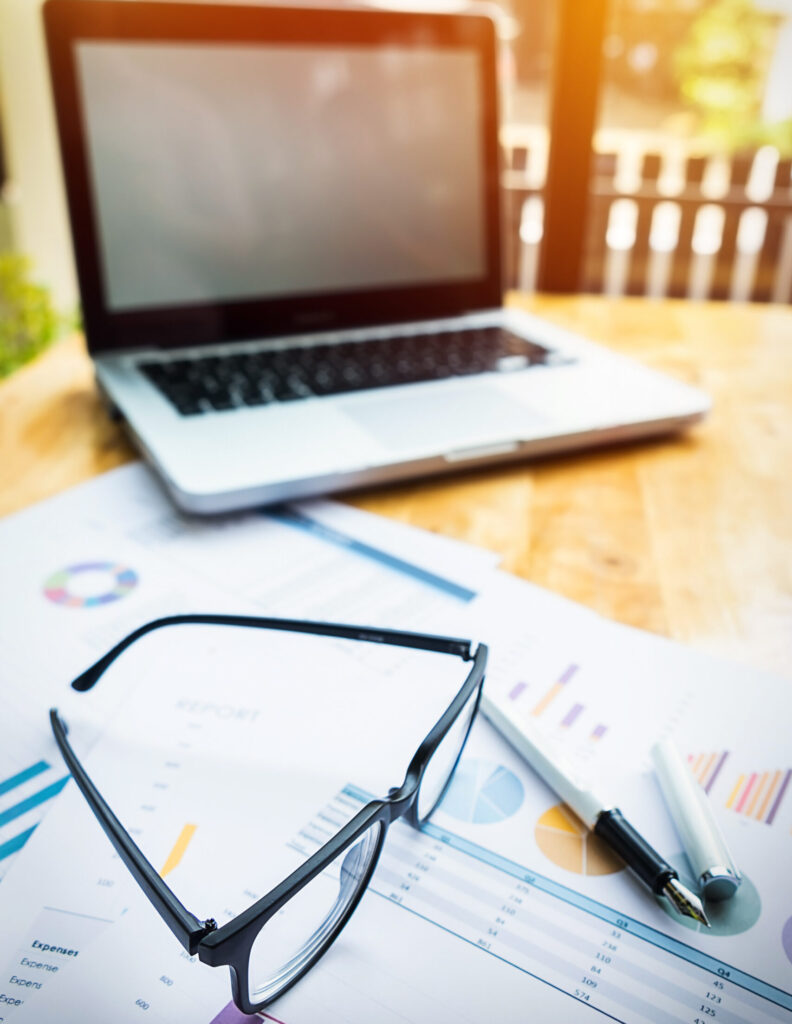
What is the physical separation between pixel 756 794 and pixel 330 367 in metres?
0.49

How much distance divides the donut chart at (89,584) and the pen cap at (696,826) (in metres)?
0.32

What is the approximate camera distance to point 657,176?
1908 mm

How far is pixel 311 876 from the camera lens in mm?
274

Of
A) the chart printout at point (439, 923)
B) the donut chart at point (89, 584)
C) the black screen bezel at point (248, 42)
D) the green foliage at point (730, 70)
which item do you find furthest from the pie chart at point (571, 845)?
the green foliage at point (730, 70)

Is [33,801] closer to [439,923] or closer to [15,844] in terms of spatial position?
[15,844]

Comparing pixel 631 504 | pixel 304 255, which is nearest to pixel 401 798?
pixel 631 504

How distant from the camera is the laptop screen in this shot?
0.70 metres

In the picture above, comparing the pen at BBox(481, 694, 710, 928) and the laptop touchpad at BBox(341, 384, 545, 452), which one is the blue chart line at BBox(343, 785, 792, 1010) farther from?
the laptop touchpad at BBox(341, 384, 545, 452)

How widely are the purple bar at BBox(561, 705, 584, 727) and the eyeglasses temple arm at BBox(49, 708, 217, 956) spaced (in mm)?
198

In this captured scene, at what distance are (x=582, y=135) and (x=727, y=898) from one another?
3.48 feet

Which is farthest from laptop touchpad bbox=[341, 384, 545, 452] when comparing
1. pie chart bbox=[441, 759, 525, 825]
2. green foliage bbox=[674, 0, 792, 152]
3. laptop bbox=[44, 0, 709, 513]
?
green foliage bbox=[674, 0, 792, 152]

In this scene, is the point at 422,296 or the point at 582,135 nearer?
the point at 422,296

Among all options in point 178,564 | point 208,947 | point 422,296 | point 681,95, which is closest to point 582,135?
point 422,296

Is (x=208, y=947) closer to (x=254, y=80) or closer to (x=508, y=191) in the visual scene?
(x=254, y=80)
